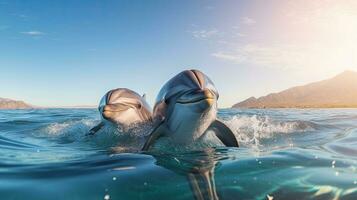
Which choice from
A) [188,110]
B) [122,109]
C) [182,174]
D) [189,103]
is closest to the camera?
[182,174]

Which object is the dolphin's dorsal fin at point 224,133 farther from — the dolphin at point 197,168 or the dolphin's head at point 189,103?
the dolphin at point 197,168

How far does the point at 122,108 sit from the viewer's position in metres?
10.9

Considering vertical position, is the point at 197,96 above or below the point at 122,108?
above

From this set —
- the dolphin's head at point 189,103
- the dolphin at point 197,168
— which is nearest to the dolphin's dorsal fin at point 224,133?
the dolphin's head at point 189,103

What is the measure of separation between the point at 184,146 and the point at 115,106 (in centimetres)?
267

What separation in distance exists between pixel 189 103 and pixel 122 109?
11.9 feet

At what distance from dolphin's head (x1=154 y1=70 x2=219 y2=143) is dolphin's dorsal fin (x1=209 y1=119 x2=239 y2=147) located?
30 centimetres

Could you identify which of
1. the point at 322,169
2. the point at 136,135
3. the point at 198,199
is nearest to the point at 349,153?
the point at 322,169

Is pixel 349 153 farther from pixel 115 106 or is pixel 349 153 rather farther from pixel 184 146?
pixel 115 106

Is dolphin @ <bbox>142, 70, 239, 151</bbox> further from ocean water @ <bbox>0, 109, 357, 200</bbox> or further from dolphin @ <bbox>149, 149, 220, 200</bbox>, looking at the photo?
dolphin @ <bbox>149, 149, 220, 200</bbox>

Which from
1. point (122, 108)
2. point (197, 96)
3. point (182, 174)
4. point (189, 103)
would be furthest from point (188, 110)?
point (122, 108)

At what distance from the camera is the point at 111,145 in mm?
10180

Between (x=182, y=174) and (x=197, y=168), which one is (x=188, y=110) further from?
(x=182, y=174)

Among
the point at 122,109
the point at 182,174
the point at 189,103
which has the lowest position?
the point at 182,174
